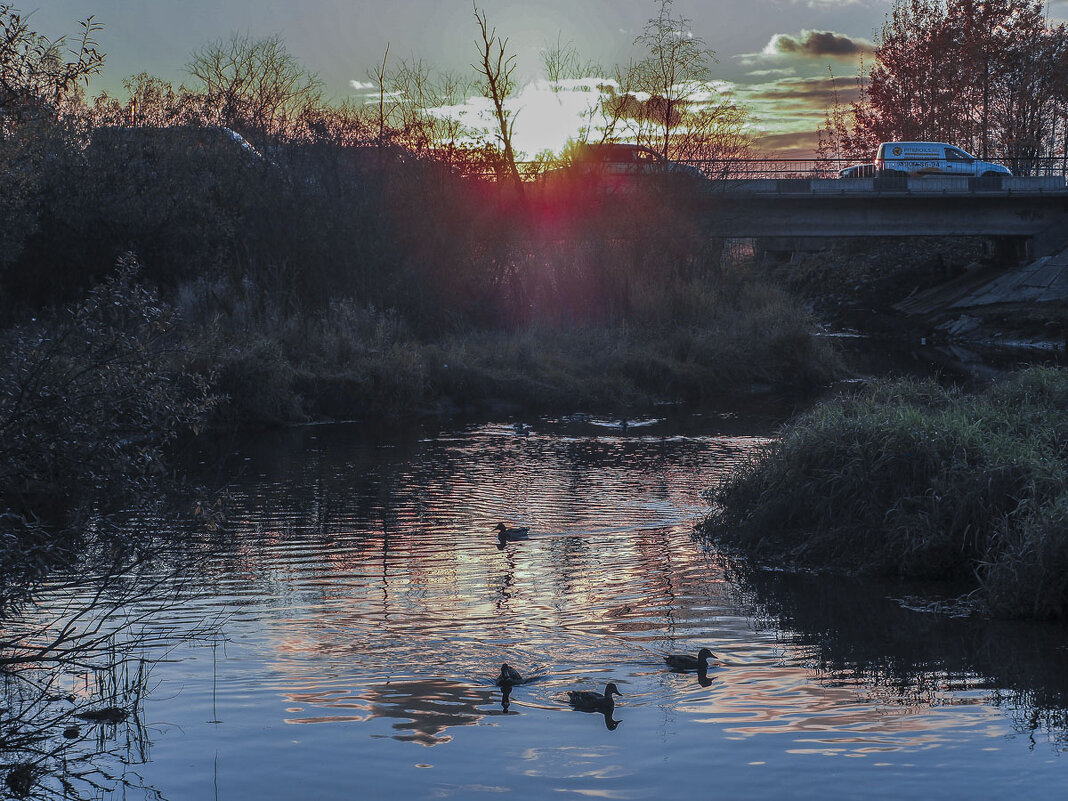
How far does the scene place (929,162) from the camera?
5209 cm

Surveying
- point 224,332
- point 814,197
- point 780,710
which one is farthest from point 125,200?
point 814,197

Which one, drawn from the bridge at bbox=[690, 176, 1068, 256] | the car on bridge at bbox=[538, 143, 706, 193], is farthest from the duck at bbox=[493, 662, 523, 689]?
the bridge at bbox=[690, 176, 1068, 256]

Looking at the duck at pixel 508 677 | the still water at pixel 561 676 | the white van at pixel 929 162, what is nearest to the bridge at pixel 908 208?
the white van at pixel 929 162

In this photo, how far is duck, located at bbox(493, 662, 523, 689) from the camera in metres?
9.17

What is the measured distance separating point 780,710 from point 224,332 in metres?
21.4

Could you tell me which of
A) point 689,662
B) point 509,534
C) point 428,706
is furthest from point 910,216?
point 428,706

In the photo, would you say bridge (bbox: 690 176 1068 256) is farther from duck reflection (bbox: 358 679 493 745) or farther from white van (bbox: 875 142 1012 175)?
duck reflection (bbox: 358 679 493 745)

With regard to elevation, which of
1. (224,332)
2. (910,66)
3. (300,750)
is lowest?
(300,750)

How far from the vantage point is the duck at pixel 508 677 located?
9172 millimetres

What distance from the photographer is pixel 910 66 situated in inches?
2862

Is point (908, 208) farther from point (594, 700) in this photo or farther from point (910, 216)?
point (594, 700)

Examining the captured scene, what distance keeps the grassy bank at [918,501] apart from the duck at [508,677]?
191 inches

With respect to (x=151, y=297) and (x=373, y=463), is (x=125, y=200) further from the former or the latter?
(x=151, y=297)

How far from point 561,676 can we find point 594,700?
2.94 ft
